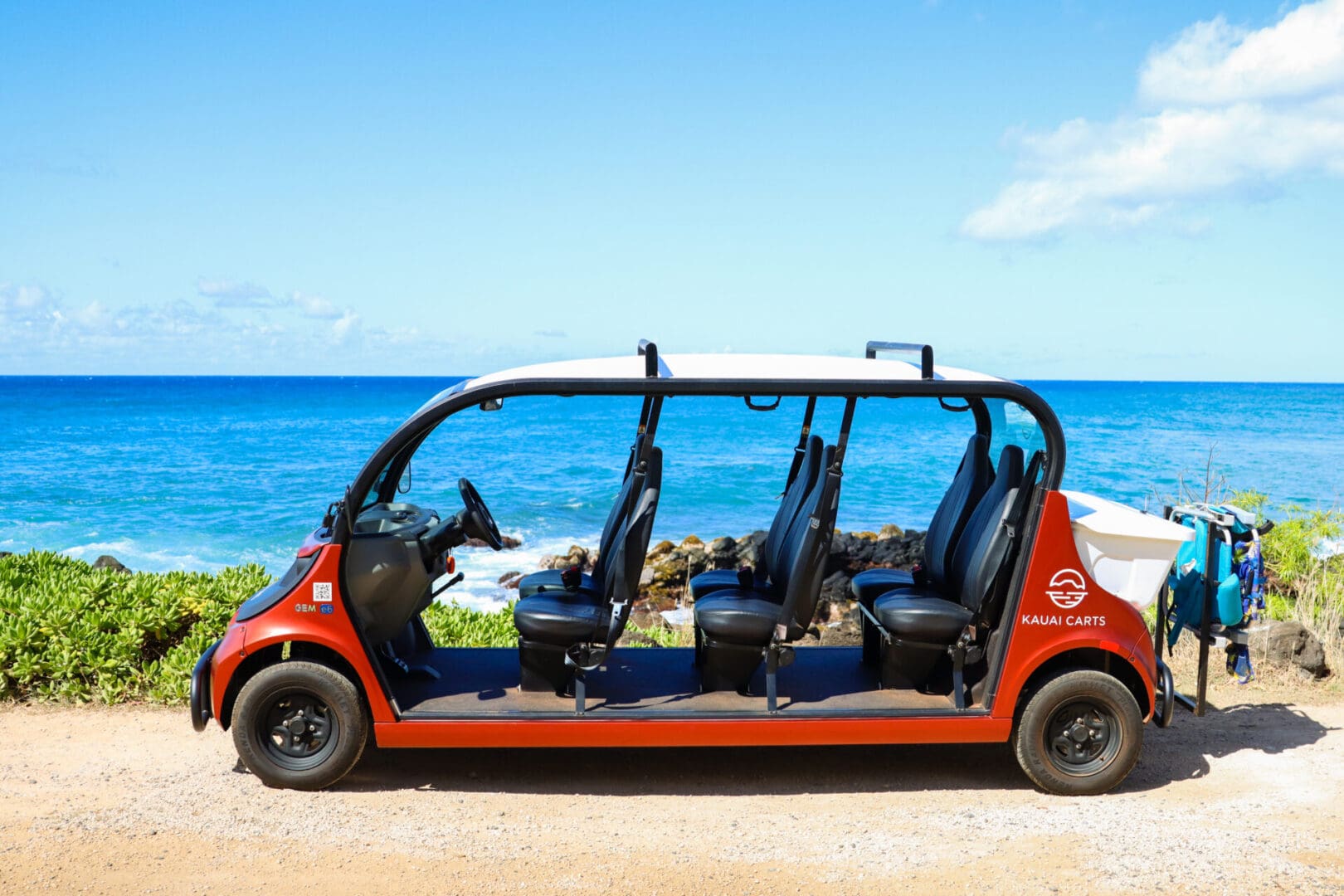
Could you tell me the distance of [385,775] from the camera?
5.48 meters

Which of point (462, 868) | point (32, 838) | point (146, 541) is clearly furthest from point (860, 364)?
point (146, 541)

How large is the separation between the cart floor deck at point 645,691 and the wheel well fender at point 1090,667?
37 centimetres

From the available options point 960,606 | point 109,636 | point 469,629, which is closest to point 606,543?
point 960,606

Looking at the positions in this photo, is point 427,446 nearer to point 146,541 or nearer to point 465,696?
point 146,541

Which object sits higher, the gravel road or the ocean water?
the gravel road

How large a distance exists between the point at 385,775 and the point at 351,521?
1.28 meters

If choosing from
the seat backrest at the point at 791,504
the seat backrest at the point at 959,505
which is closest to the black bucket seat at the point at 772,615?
the seat backrest at the point at 791,504

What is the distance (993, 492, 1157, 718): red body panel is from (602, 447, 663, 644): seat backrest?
5.59 ft

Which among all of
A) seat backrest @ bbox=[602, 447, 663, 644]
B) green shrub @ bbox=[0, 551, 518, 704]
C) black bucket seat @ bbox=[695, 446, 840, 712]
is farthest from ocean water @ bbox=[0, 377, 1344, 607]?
green shrub @ bbox=[0, 551, 518, 704]

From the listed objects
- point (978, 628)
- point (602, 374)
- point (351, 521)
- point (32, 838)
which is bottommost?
point (32, 838)

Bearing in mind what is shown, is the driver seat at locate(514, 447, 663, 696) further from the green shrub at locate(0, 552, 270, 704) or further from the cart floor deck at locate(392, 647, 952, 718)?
the green shrub at locate(0, 552, 270, 704)

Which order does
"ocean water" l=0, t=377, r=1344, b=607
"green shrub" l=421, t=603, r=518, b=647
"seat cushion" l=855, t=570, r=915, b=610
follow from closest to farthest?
1. "seat cushion" l=855, t=570, r=915, b=610
2. "green shrub" l=421, t=603, r=518, b=647
3. "ocean water" l=0, t=377, r=1344, b=607

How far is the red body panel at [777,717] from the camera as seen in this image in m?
5.10

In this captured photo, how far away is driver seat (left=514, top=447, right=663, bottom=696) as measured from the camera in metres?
5.22
